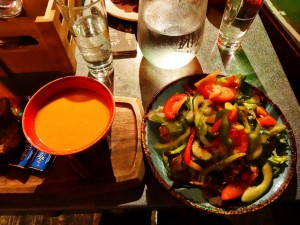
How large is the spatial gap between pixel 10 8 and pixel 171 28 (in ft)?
1.71

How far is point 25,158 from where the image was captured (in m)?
0.83

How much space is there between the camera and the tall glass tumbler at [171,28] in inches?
35.8

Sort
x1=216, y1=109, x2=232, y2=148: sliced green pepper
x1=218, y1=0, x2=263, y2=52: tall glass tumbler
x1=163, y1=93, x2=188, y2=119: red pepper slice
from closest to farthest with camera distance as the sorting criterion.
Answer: x1=216, y1=109, x2=232, y2=148: sliced green pepper → x1=163, y1=93, x2=188, y2=119: red pepper slice → x1=218, y1=0, x2=263, y2=52: tall glass tumbler

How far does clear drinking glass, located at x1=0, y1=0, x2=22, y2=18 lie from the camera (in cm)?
87

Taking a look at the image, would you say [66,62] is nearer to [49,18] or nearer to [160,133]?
[49,18]

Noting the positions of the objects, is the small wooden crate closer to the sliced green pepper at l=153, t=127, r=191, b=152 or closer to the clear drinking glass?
the clear drinking glass

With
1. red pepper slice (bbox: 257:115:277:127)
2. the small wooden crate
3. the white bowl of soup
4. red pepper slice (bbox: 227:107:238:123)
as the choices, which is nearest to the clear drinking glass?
the small wooden crate

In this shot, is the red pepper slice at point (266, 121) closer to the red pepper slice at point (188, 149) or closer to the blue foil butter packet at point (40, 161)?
the red pepper slice at point (188, 149)

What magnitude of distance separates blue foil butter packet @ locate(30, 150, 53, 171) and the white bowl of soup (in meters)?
0.10

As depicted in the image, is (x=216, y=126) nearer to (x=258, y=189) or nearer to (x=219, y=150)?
(x=219, y=150)

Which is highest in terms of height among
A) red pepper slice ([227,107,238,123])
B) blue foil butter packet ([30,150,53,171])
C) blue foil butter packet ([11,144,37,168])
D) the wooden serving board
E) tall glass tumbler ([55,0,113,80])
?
tall glass tumbler ([55,0,113,80])

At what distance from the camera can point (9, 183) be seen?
83cm

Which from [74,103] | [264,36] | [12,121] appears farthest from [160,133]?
[264,36]

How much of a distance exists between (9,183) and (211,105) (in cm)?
65
